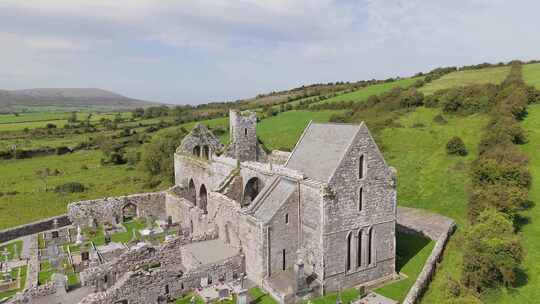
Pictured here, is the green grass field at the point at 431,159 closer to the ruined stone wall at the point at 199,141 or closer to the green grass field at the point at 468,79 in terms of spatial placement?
the green grass field at the point at 468,79

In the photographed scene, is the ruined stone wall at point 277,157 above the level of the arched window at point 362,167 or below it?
below

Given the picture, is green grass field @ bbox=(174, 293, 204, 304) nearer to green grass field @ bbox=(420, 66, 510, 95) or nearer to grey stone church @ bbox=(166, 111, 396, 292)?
grey stone church @ bbox=(166, 111, 396, 292)

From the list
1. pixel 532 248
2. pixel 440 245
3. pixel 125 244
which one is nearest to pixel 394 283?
pixel 440 245

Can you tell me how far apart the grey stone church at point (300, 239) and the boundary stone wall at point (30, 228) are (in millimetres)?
→ 13566

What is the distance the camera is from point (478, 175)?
99.9 feet

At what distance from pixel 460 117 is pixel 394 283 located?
41.3 metres

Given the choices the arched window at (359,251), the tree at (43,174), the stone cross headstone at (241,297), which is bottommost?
the tree at (43,174)

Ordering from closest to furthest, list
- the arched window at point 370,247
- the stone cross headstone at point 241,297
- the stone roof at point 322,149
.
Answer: the stone cross headstone at point 241,297, the stone roof at point 322,149, the arched window at point 370,247

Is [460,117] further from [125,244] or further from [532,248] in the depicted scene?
[125,244]

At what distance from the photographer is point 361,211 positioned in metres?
20.1

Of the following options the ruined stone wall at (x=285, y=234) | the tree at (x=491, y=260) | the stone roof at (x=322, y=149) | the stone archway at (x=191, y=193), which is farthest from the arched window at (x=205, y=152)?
the tree at (x=491, y=260)

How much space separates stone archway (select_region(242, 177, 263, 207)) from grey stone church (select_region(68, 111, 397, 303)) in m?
3.00

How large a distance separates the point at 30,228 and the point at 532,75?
246ft

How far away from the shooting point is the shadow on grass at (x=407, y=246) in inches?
944
